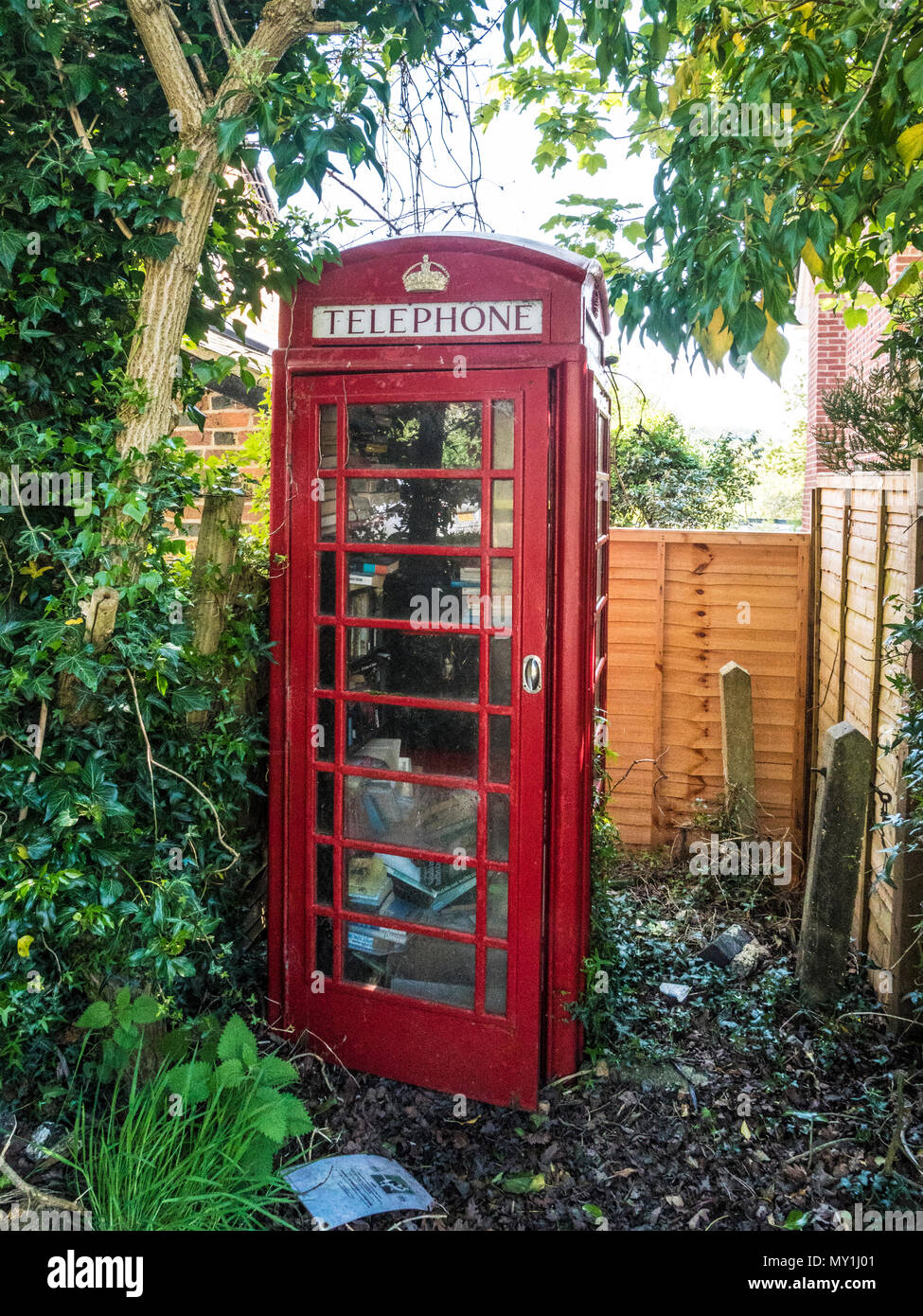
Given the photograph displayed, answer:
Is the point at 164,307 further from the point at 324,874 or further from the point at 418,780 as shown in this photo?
the point at 324,874

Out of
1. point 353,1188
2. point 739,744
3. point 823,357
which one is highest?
point 823,357

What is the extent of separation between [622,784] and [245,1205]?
390 cm

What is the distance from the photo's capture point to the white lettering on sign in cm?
329

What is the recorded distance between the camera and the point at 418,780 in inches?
138

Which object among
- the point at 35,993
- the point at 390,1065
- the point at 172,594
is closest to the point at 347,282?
the point at 172,594

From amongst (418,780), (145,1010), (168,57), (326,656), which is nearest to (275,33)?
(168,57)

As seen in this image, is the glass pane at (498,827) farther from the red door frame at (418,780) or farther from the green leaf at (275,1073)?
the green leaf at (275,1073)

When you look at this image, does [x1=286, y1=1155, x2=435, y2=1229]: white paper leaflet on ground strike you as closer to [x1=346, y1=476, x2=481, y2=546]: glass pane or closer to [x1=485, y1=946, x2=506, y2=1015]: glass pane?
[x1=485, y1=946, x2=506, y2=1015]: glass pane

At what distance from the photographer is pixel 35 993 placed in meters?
2.84

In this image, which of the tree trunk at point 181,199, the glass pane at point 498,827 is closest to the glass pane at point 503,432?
the tree trunk at point 181,199

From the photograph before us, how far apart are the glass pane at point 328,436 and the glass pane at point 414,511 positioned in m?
0.12

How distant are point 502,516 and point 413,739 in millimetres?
884

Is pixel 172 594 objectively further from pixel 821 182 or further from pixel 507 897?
pixel 821 182

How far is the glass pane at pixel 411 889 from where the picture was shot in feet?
11.6
